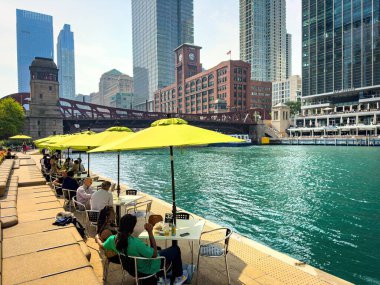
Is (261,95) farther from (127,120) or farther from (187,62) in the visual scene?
(127,120)

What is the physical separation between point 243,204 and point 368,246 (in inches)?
262

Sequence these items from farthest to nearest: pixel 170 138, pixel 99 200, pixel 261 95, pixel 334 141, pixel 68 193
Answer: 1. pixel 261 95
2. pixel 334 141
3. pixel 68 193
4. pixel 99 200
5. pixel 170 138

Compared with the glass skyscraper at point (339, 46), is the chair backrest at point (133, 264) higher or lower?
lower

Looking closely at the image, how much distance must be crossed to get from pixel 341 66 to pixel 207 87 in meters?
59.6

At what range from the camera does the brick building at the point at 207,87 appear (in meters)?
126

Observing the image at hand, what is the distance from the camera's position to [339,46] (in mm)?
117938

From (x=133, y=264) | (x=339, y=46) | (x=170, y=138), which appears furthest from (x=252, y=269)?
(x=339, y=46)

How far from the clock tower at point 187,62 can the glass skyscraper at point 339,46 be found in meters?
60.7

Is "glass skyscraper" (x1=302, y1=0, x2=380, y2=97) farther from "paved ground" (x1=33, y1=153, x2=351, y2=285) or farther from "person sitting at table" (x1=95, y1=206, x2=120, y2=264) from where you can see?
"person sitting at table" (x1=95, y1=206, x2=120, y2=264)

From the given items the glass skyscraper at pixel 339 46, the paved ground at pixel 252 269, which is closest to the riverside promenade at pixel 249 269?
the paved ground at pixel 252 269

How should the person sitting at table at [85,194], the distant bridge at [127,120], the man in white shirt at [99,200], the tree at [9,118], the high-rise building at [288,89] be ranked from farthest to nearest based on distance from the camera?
1. the high-rise building at [288,89]
2. the distant bridge at [127,120]
3. the tree at [9,118]
4. the person sitting at table at [85,194]
5. the man in white shirt at [99,200]

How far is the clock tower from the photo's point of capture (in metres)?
160

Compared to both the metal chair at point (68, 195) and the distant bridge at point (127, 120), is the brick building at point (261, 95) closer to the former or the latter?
the distant bridge at point (127, 120)

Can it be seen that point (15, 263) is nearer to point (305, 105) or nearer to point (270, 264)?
point (270, 264)
